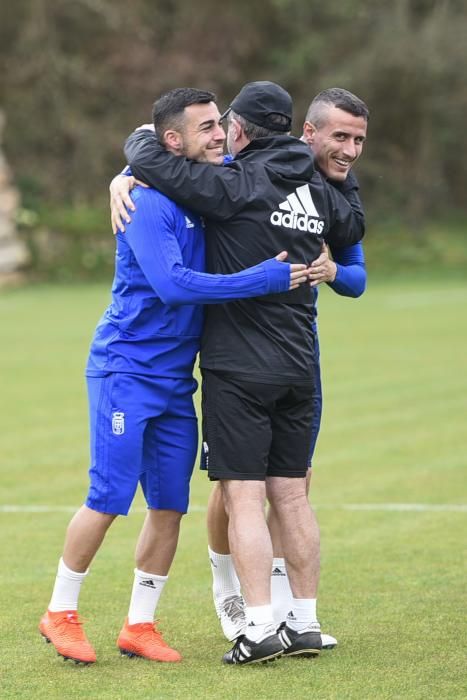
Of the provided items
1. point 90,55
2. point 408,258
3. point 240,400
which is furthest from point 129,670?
point 90,55

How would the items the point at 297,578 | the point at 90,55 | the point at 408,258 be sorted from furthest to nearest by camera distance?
1. the point at 90,55
2. the point at 408,258
3. the point at 297,578

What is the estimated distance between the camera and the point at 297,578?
5.54 m

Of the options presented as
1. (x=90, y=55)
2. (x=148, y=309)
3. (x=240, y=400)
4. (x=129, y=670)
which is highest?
(x=90, y=55)

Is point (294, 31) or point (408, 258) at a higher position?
point (294, 31)

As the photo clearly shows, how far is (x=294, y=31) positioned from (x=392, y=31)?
5.01 metres

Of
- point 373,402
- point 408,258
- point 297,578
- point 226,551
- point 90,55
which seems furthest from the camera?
point 90,55

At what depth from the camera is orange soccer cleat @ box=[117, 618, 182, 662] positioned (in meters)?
5.48

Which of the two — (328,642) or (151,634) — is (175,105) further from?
(328,642)

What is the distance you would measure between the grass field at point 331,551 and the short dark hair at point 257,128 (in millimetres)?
2087

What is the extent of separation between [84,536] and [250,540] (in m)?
0.66

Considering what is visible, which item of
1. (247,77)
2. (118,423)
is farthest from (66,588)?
(247,77)

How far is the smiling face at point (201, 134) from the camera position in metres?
5.32

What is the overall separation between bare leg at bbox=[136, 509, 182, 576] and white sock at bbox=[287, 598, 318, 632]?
1.82ft

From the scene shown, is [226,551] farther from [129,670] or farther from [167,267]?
[167,267]
